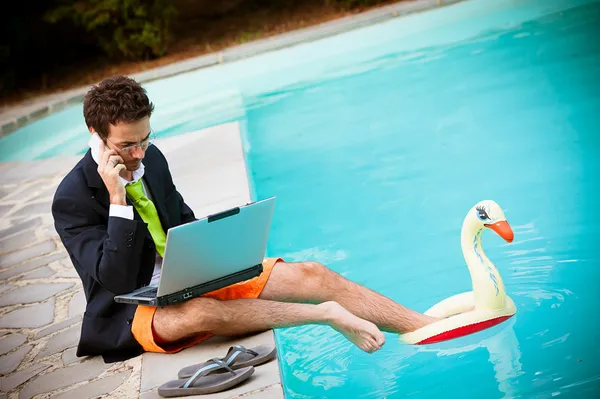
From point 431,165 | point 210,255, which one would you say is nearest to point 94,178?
point 210,255

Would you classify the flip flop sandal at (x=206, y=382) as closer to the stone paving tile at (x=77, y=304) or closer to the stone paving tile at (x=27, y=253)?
the stone paving tile at (x=77, y=304)

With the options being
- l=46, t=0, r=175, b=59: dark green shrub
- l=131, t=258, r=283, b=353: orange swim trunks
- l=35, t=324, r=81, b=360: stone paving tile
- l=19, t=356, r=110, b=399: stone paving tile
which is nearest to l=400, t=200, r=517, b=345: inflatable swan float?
l=131, t=258, r=283, b=353: orange swim trunks

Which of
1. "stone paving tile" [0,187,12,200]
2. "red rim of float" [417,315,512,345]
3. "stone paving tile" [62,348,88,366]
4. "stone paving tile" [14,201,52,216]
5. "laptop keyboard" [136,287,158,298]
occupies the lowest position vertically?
"red rim of float" [417,315,512,345]

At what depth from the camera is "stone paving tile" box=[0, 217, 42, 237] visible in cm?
639

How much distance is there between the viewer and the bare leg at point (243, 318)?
3.08 metres

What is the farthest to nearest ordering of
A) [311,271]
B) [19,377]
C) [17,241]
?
[17,241], [19,377], [311,271]

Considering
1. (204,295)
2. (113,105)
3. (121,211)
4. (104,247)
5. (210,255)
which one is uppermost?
(113,105)

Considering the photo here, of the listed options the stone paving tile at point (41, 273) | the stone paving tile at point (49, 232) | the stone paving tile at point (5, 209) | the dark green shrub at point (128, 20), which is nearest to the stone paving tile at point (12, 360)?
the stone paving tile at point (41, 273)

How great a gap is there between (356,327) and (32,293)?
8.69 ft

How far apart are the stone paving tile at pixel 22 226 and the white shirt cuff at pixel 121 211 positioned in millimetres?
3483

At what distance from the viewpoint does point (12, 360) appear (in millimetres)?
4012

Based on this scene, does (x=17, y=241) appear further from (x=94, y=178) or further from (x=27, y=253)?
(x=94, y=178)

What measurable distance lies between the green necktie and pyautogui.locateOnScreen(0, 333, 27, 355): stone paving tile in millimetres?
1215

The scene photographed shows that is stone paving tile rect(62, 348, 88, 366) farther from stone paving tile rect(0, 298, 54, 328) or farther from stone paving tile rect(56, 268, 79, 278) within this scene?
stone paving tile rect(56, 268, 79, 278)
